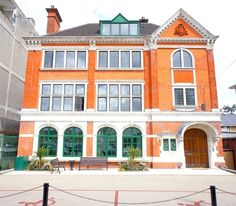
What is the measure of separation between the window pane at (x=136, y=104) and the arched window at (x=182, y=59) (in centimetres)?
423

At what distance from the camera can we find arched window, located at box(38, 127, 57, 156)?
18.8 meters

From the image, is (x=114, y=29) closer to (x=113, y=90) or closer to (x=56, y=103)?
(x=113, y=90)

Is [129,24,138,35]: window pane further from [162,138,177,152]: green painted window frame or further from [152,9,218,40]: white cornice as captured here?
[162,138,177,152]: green painted window frame

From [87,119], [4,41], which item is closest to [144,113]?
[87,119]

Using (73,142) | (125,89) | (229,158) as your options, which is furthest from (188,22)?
(73,142)

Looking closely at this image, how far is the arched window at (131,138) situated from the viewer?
62.1 feet

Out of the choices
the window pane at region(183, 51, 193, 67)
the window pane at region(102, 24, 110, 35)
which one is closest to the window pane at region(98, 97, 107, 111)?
the window pane at region(102, 24, 110, 35)

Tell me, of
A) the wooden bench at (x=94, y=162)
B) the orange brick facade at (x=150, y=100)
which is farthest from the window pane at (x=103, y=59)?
the wooden bench at (x=94, y=162)

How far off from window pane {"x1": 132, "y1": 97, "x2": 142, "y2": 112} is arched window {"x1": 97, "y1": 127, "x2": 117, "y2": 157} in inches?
102

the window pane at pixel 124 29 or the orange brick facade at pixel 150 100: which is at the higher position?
the window pane at pixel 124 29

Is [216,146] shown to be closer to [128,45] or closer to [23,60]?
[128,45]

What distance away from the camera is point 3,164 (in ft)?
58.6

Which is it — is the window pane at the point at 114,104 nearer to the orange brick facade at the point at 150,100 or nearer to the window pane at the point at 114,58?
the orange brick facade at the point at 150,100

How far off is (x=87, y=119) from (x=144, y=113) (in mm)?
4661
